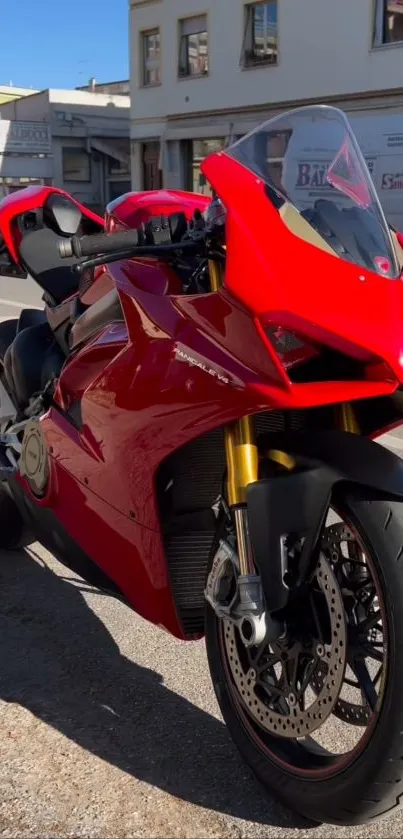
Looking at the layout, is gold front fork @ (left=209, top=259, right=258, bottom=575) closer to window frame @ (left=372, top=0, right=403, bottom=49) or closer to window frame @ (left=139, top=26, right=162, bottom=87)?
window frame @ (left=372, top=0, right=403, bottom=49)

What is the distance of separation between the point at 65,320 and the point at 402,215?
55.7 feet

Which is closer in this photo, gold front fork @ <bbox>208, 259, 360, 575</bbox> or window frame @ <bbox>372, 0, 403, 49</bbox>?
gold front fork @ <bbox>208, 259, 360, 575</bbox>

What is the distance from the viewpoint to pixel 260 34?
1073 inches

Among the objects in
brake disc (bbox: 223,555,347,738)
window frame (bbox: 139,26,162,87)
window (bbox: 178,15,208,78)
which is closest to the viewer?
brake disc (bbox: 223,555,347,738)

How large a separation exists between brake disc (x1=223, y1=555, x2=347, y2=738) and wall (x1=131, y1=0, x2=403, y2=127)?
77.6 feet

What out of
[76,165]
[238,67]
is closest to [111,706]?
[238,67]

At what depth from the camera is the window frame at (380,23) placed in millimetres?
23844

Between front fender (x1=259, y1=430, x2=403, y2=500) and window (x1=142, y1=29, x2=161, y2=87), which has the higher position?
window (x1=142, y1=29, x2=161, y2=87)

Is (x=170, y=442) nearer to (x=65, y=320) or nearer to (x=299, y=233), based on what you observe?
(x=299, y=233)

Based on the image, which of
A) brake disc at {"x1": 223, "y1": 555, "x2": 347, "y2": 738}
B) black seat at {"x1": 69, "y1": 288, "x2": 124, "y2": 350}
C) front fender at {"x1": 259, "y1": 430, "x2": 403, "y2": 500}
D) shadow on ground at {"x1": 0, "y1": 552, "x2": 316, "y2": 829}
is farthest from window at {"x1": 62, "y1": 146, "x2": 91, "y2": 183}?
front fender at {"x1": 259, "y1": 430, "x2": 403, "y2": 500}

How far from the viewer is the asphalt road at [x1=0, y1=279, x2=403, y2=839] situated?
2145mm

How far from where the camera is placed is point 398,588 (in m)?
1.81

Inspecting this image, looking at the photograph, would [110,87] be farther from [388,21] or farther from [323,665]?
[323,665]

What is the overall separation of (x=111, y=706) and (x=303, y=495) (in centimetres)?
107
